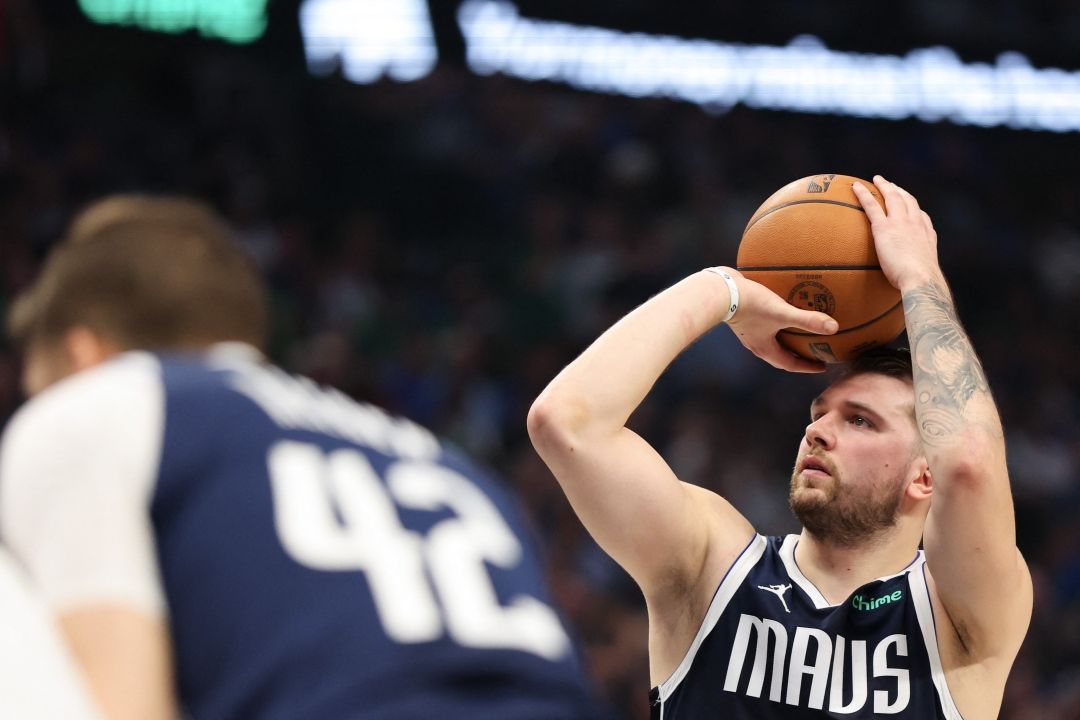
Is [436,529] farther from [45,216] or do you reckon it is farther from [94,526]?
[45,216]

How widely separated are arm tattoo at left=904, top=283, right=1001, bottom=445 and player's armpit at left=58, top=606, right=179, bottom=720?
6.09 feet

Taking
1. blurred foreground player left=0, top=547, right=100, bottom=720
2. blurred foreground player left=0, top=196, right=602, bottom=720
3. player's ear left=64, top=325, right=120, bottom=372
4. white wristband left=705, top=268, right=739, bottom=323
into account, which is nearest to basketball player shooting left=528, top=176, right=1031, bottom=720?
white wristband left=705, top=268, right=739, bottom=323

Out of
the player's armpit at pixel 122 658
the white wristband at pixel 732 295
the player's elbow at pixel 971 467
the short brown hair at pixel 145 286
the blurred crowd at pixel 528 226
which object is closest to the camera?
the player's armpit at pixel 122 658

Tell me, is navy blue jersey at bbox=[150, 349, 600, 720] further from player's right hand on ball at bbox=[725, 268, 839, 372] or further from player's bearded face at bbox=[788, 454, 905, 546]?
player's right hand on ball at bbox=[725, 268, 839, 372]

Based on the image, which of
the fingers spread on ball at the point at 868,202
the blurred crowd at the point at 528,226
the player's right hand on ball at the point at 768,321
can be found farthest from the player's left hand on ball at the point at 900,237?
the blurred crowd at the point at 528,226

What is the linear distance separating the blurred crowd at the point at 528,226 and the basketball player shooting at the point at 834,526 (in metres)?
4.87

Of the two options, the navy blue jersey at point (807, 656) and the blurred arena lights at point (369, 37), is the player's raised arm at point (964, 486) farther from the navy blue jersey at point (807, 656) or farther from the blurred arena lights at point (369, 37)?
the blurred arena lights at point (369, 37)

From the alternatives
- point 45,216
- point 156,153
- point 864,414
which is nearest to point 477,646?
point 864,414

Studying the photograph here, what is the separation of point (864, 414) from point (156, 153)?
815 centimetres

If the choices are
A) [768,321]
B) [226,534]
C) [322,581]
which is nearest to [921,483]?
[768,321]

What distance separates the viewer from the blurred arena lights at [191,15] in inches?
372

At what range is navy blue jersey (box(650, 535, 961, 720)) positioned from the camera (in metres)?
2.99

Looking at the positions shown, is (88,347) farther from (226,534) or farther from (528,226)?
(528,226)

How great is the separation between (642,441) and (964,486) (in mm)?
748
